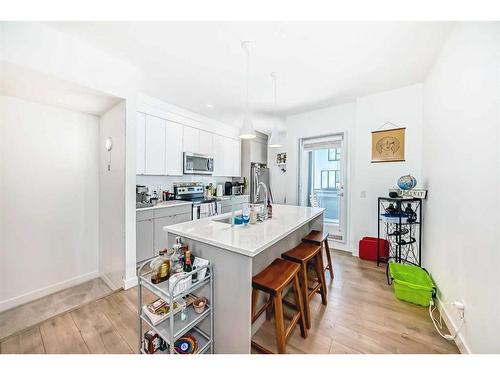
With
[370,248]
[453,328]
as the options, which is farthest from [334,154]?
[453,328]

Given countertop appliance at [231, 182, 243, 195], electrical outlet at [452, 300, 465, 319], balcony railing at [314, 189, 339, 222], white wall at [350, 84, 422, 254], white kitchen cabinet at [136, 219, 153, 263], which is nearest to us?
electrical outlet at [452, 300, 465, 319]

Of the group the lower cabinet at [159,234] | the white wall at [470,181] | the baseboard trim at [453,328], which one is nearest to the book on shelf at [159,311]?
the lower cabinet at [159,234]

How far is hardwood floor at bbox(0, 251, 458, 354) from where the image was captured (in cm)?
143

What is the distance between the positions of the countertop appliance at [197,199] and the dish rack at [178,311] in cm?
216

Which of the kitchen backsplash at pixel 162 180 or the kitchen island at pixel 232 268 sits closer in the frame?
the kitchen island at pixel 232 268

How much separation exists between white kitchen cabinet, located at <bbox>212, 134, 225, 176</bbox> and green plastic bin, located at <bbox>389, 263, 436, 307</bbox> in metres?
3.40

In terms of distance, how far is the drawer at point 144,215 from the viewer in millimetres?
2578

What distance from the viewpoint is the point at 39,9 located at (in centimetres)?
111

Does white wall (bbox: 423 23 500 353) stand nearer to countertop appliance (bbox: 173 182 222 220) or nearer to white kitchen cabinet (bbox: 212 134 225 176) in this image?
countertop appliance (bbox: 173 182 222 220)

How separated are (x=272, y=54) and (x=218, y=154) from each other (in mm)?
2595

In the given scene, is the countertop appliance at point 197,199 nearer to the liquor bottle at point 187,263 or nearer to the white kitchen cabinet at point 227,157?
the white kitchen cabinet at point 227,157

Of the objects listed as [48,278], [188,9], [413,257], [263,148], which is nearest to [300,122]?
[263,148]

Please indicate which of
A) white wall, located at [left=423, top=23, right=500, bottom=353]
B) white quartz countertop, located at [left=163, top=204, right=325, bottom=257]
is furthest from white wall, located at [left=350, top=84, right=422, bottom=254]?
white quartz countertop, located at [left=163, top=204, right=325, bottom=257]

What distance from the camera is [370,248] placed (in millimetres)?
2953
